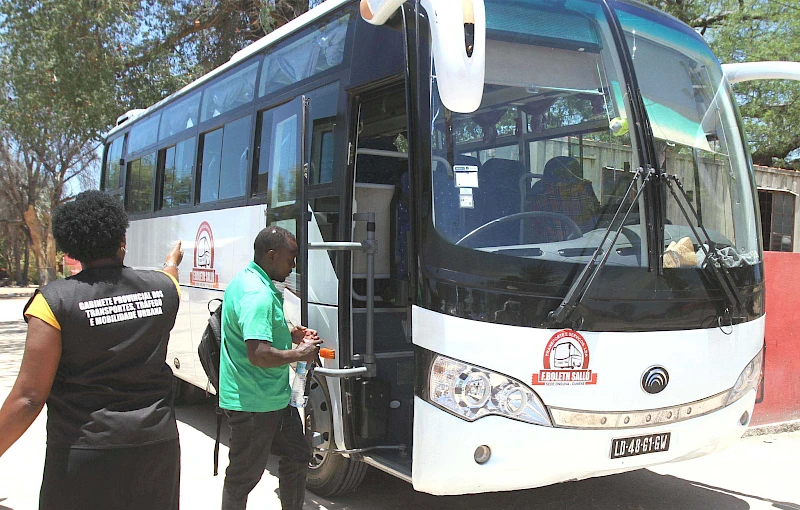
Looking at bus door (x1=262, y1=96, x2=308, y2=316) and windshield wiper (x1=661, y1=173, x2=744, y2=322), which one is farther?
bus door (x1=262, y1=96, x2=308, y2=316)

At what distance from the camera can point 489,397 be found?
3.76 metres

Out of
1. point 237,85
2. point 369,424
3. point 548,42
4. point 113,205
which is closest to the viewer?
point 113,205

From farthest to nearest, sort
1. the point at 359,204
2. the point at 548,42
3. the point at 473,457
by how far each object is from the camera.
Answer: the point at 359,204 < the point at 548,42 < the point at 473,457

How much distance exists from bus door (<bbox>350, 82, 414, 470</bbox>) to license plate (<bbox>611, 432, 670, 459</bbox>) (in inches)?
47.5

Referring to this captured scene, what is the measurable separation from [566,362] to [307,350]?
53.6 inches

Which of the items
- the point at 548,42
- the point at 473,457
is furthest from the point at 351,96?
the point at 473,457

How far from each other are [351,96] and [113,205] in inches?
86.1

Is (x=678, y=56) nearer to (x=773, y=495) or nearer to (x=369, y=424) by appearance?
(x=369, y=424)

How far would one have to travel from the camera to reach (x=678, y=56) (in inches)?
182

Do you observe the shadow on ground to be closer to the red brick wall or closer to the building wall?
the red brick wall

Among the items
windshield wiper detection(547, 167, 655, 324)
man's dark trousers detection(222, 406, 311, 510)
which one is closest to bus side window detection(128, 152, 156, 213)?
man's dark trousers detection(222, 406, 311, 510)

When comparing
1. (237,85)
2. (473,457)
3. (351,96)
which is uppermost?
(237,85)

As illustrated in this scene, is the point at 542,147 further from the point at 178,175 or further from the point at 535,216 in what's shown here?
the point at 178,175

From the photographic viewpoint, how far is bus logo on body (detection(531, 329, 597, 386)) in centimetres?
377
